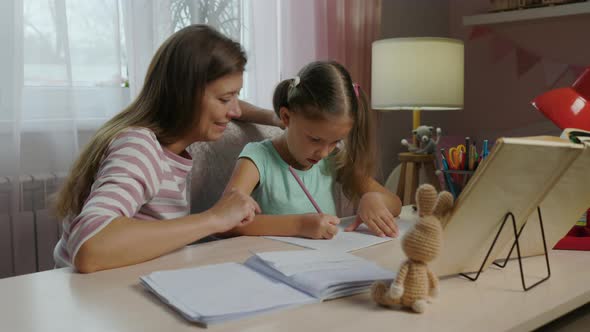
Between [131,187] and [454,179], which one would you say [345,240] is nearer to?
[454,179]

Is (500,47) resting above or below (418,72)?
above

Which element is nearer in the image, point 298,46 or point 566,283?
point 566,283

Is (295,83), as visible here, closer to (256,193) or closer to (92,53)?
(256,193)

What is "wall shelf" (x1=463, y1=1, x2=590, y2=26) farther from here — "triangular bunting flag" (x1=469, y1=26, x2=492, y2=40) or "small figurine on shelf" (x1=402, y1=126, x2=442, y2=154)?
"small figurine on shelf" (x1=402, y1=126, x2=442, y2=154)

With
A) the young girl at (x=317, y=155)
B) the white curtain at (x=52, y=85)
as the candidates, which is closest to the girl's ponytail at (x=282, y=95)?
the young girl at (x=317, y=155)

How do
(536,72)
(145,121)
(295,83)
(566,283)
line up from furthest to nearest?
(536,72) < (295,83) < (145,121) < (566,283)

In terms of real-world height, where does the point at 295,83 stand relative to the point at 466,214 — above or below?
above

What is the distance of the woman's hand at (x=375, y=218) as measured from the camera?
1.12 meters

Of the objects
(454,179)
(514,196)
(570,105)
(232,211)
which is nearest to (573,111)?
(570,105)

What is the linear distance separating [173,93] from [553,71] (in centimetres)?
235

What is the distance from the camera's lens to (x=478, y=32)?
10.5ft

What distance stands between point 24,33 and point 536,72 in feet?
7.96

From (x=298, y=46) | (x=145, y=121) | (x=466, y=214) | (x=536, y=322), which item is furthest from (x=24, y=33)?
(x=536, y=322)

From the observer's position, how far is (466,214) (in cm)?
69
